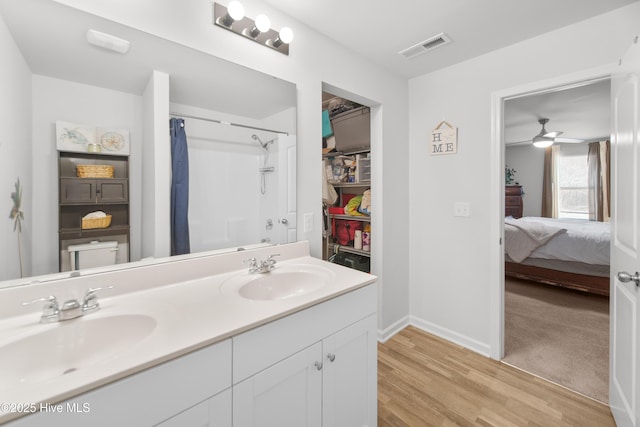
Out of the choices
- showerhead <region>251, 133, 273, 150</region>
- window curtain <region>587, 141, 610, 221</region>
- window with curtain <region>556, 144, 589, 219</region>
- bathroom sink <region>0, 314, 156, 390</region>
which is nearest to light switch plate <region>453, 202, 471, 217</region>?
showerhead <region>251, 133, 273, 150</region>

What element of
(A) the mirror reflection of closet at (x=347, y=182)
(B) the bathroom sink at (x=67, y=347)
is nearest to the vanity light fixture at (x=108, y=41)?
(B) the bathroom sink at (x=67, y=347)

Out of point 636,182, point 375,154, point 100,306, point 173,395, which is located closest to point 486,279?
point 636,182

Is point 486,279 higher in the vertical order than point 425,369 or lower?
higher

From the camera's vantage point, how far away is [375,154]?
2311 millimetres

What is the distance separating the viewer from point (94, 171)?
1028 mm

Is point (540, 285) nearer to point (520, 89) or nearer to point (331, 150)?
point (520, 89)

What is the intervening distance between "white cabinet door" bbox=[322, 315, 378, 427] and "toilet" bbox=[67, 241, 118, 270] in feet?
Answer: 3.05

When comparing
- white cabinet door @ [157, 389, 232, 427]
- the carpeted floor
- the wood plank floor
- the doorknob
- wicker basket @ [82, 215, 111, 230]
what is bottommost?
the wood plank floor

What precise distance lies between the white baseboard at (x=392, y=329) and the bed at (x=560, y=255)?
2.05 m

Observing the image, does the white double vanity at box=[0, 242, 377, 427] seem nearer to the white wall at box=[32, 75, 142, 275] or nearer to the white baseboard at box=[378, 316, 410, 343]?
the white wall at box=[32, 75, 142, 275]

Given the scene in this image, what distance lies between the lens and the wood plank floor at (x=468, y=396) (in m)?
1.50

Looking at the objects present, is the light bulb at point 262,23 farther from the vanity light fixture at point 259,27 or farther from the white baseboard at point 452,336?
the white baseboard at point 452,336

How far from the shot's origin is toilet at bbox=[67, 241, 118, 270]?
3.34 ft

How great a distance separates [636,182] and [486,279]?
1.18m
